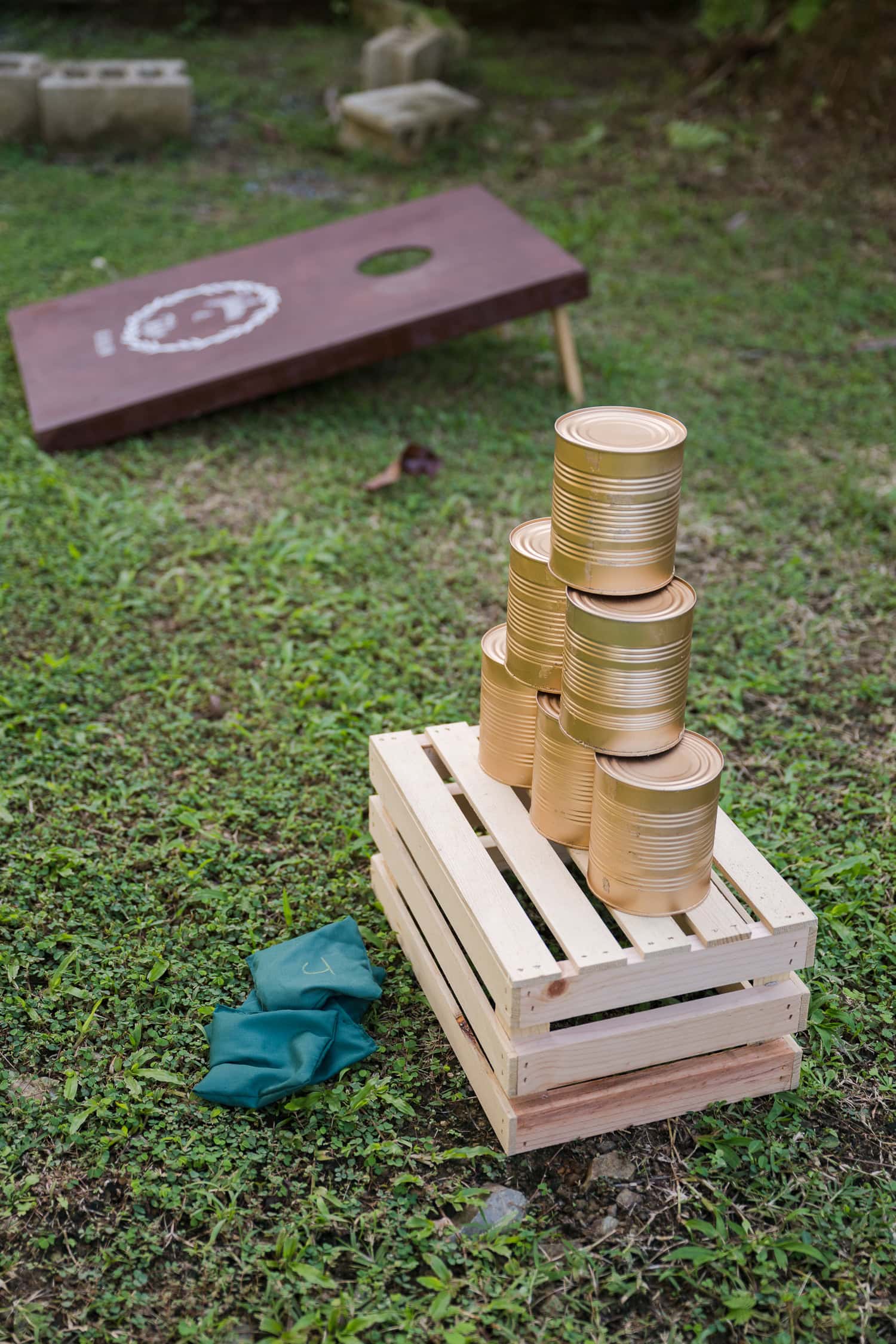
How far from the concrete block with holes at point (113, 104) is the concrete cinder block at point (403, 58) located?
1565mm

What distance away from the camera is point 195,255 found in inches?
276

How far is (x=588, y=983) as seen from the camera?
2.23 m

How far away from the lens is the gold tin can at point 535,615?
94.8 inches

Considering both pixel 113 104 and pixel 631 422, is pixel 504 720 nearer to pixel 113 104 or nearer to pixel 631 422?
pixel 631 422

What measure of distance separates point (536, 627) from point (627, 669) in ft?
1.03

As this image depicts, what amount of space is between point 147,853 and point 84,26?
10913 mm

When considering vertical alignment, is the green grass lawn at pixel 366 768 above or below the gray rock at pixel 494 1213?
above

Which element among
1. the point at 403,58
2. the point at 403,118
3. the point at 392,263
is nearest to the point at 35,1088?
the point at 392,263

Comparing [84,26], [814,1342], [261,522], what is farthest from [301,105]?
[814,1342]

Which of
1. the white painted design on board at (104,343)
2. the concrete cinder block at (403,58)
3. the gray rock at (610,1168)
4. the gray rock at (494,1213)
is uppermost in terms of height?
the concrete cinder block at (403,58)

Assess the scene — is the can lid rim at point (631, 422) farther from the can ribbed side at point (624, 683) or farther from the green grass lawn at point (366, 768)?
the green grass lawn at point (366, 768)

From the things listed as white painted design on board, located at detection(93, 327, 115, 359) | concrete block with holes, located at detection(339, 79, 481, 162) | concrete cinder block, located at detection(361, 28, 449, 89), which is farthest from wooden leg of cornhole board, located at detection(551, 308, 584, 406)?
concrete cinder block, located at detection(361, 28, 449, 89)

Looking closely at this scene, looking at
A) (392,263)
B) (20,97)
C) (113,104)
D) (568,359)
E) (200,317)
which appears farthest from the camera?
(113,104)

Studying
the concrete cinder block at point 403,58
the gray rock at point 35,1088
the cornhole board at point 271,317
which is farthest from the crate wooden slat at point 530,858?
the concrete cinder block at point 403,58
